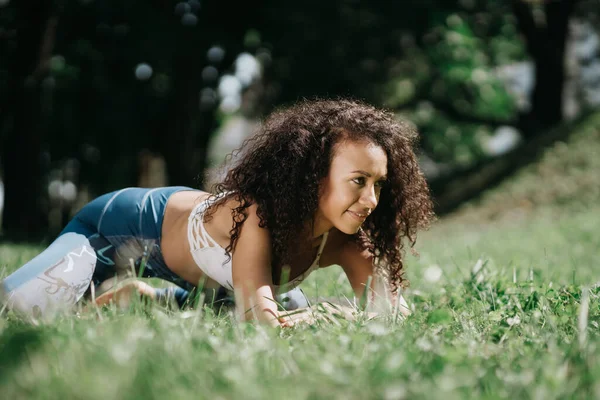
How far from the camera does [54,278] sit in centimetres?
→ 318

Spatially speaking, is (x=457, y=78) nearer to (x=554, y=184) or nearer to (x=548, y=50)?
(x=548, y=50)

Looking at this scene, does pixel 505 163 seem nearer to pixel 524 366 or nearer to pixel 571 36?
pixel 571 36

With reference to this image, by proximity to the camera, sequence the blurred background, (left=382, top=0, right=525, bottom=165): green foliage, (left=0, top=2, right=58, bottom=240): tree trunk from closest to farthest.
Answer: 1. (left=0, top=2, right=58, bottom=240): tree trunk
2. the blurred background
3. (left=382, top=0, right=525, bottom=165): green foliage

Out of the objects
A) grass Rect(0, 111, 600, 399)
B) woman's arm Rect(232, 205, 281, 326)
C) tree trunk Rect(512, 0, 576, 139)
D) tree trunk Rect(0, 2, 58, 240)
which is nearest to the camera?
grass Rect(0, 111, 600, 399)

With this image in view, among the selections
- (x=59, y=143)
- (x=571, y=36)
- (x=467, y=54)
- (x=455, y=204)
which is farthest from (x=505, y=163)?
(x=59, y=143)

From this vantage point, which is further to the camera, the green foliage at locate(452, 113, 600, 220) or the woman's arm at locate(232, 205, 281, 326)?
the green foliage at locate(452, 113, 600, 220)

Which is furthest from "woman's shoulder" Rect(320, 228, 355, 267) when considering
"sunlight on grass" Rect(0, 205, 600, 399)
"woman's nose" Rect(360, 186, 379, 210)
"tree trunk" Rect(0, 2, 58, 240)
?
"tree trunk" Rect(0, 2, 58, 240)

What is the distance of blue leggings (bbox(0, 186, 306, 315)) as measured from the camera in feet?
10.7

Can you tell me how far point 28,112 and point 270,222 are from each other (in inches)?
401

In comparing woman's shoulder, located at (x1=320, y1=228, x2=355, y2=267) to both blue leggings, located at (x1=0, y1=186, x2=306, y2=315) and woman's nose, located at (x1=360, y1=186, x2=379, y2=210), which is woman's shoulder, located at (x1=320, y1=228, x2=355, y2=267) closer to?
blue leggings, located at (x1=0, y1=186, x2=306, y2=315)

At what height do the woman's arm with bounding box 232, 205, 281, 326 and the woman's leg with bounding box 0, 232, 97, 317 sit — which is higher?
the woman's arm with bounding box 232, 205, 281, 326

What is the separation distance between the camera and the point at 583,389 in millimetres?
1732

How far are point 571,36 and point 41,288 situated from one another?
53.5ft

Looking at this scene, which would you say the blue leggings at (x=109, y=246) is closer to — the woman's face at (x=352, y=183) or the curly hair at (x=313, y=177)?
the curly hair at (x=313, y=177)
